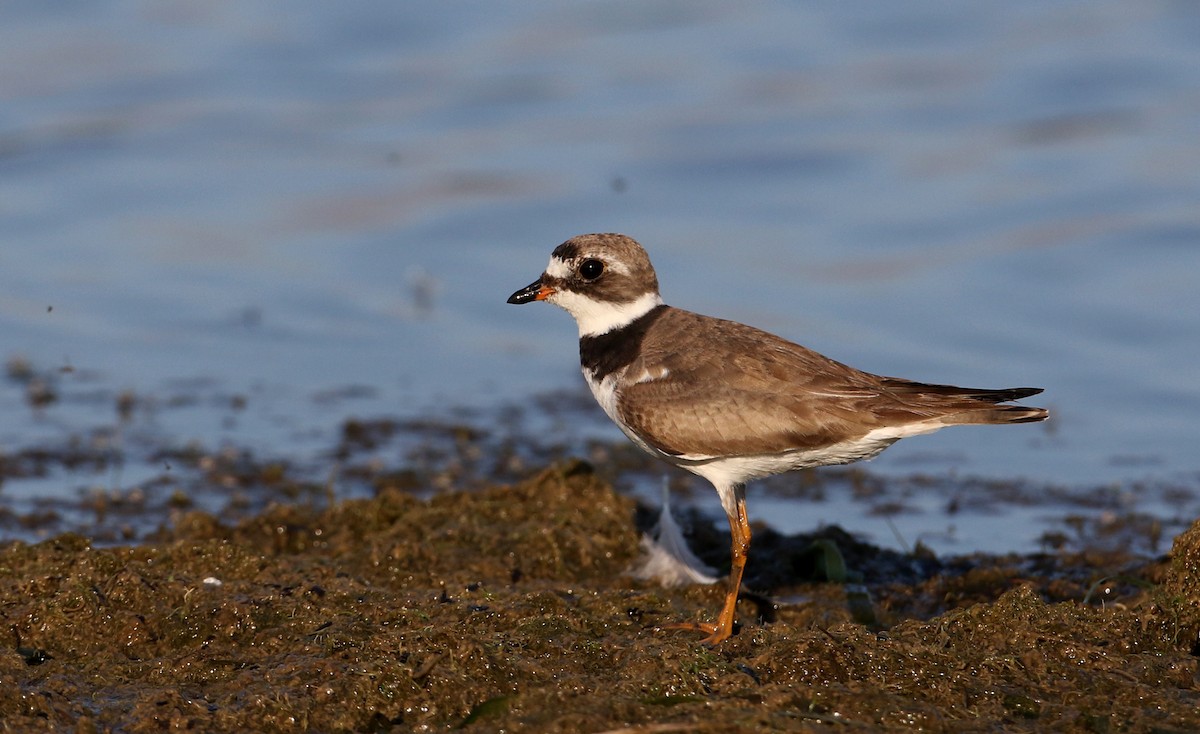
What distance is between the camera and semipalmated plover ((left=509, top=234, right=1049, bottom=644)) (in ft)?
21.0

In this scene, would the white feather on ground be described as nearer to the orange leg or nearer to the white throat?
the orange leg

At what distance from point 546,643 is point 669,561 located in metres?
1.88

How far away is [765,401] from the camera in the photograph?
6.51 meters

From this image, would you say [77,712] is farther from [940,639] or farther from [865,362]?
[865,362]

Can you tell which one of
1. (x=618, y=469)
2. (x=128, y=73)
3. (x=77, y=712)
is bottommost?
(x=618, y=469)

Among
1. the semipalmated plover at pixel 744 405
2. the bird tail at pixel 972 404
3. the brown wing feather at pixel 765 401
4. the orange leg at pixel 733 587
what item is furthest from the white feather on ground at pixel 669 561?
the bird tail at pixel 972 404

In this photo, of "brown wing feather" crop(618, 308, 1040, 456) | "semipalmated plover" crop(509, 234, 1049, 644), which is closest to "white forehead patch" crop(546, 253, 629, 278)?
"semipalmated plover" crop(509, 234, 1049, 644)

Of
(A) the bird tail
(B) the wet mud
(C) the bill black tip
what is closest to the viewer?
(B) the wet mud

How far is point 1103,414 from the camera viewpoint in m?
11.1

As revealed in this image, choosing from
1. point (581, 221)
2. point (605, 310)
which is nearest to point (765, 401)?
point (605, 310)

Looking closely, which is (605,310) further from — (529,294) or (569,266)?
(529,294)

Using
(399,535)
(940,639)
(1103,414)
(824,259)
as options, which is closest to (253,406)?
(399,535)

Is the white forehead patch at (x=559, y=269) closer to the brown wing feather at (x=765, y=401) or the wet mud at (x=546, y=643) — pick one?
the brown wing feather at (x=765, y=401)

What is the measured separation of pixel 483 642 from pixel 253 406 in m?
6.60
